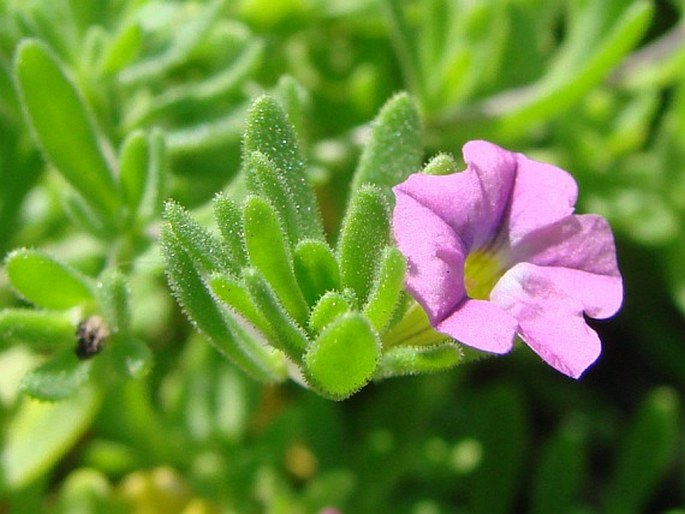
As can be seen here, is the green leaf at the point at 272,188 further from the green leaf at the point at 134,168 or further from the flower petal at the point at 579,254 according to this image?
the green leaf at the point at 134,168

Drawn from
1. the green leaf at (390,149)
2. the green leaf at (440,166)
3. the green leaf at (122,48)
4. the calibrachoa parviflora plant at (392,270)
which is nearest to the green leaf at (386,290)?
the calibrachoa parviflora plant at (392,270)

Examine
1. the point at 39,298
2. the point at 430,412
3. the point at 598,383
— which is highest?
the point at 39,298

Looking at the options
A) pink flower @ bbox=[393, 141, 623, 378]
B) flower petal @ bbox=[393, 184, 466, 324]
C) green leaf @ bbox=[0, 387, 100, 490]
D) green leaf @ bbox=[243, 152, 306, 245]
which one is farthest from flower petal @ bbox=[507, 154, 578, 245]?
green leaf @ bbox=[0, 387, 100, 490]

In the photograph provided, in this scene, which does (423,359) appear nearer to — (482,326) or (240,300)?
(482,326)

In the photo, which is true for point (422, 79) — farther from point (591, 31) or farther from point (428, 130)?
point (591, 31)

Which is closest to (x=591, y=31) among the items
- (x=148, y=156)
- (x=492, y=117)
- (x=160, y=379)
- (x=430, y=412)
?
(x=492, y=117)

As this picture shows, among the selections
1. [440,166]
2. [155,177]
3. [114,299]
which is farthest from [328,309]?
[155,177]

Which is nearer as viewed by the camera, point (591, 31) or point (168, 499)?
point (168, 499)
